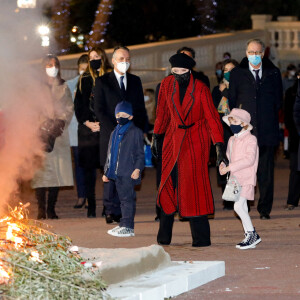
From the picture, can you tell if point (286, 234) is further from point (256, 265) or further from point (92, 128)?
point (92, 128)

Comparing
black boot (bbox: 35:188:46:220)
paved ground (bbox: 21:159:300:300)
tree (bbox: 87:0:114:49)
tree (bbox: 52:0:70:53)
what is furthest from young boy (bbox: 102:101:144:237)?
tree (bbox: 87:0:114:49)

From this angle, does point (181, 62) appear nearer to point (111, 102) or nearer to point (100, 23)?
point (111, 102)

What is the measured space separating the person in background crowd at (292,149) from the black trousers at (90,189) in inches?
98.0

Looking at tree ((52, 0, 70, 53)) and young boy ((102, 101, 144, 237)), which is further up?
tree ((52, 0, 70, 53))

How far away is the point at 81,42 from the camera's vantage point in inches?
1247

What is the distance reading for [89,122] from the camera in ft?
45.3

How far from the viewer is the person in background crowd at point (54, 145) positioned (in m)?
13.5

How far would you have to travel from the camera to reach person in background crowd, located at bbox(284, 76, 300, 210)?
1451 cm

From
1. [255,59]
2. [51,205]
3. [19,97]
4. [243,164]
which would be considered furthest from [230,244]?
[51,205]

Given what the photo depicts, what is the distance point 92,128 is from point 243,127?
286cm

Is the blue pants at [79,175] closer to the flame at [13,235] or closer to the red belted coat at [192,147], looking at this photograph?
the red belted coat at [192,147]

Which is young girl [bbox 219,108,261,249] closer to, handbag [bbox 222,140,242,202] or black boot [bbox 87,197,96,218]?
handbag [bbox 222,140,242,202]

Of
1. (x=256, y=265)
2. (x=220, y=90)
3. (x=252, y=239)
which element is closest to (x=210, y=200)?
(x=252, y=239)

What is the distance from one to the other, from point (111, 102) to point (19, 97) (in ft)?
5.88
